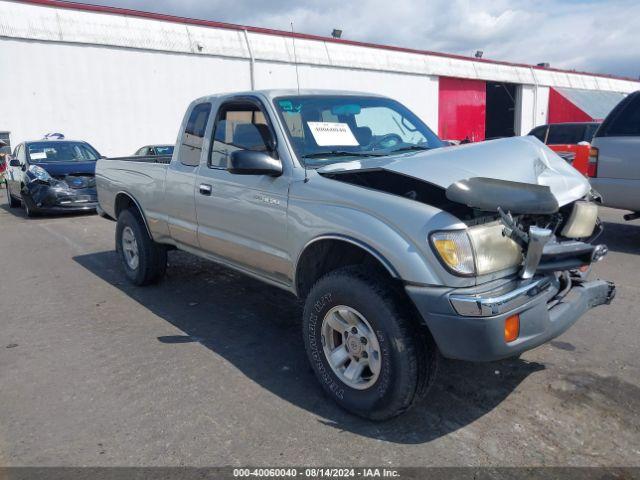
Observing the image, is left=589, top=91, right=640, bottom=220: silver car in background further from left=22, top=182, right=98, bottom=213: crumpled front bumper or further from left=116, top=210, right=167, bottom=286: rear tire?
left=22, top=182, right=98, bottom=213: crumpled front bumper

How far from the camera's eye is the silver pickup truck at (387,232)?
267 centimetres

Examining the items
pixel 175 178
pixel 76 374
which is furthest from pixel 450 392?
pixel 175 178

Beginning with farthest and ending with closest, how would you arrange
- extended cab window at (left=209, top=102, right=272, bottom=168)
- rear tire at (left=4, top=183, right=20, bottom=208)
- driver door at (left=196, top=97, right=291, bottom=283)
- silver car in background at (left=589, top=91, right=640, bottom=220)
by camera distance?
rear tire at (left=4, top=183, right=20, bottom=208), silver car in background at (left=589, top=91, right=640, bottom=220), extended cab window at (left=209, top=102, right=272, bottom=168), driver door at (left=196, top=97, right=291, bottom=283)

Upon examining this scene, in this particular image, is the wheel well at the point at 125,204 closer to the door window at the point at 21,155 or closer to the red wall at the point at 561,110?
the door window at the point at 21,155

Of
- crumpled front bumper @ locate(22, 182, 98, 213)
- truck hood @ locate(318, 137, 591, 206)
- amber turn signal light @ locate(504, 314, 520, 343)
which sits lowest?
crumpled front bumper @ locate(22, 182, 98, 213)

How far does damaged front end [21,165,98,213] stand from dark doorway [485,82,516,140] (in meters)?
27.1

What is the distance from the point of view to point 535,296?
9.02ft

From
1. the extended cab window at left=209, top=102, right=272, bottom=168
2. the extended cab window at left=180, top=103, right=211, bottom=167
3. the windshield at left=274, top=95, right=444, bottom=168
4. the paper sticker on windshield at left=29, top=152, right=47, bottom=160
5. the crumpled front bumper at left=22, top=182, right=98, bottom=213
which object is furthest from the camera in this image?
the paper sticker on windshield at left=29, top=152, right=47, bottom=160

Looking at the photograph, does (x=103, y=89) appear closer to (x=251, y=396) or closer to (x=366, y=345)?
(x=251, y=396)

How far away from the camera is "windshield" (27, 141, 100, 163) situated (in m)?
12.0

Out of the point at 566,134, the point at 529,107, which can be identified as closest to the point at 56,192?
the point at 566,134

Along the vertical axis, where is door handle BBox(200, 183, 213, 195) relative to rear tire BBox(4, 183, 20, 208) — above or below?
above

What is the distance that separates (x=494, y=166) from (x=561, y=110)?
34266 millimetres

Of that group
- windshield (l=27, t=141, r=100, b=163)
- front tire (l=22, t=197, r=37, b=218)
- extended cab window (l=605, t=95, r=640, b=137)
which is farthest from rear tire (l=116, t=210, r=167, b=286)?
windshield (l=27, t=141, r=100, b=163)
